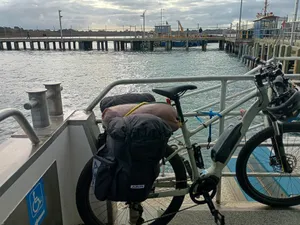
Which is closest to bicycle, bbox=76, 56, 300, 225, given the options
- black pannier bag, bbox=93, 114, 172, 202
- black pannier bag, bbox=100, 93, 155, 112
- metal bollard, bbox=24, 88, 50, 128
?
black pannier bag, bbox=100, 93, 155, 112

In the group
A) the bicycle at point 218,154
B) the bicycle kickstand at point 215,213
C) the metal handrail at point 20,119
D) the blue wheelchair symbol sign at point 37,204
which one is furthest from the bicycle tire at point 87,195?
the metal handrail at point 20,119

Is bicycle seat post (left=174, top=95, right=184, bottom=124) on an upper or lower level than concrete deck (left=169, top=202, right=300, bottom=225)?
upper

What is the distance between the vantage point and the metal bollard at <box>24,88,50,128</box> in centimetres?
179

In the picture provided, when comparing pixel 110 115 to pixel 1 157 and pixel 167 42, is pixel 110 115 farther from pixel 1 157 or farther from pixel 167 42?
pixel 167 42

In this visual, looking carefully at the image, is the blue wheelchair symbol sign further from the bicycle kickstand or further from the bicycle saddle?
the bicycle kickstand

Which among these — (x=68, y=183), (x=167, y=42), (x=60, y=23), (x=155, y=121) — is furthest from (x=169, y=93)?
(x=60, y=23)

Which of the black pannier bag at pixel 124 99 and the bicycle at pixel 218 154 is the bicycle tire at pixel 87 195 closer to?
the bicycle at pixel 218 154

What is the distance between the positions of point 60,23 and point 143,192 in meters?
68.6

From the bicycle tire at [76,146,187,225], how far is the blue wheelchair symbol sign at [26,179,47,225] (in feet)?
1.07

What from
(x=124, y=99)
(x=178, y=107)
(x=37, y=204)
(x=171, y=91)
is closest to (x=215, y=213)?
(x=178, y=107)

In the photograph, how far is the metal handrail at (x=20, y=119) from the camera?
1.29 m

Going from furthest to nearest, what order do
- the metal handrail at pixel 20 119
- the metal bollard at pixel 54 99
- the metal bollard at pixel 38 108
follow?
the metal bollard at pixel 54 99
the metal bollard at pixel 38 108
the metal handrail at pixel 20 119

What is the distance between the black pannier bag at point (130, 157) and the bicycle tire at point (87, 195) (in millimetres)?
235

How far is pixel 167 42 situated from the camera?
5475 cm
